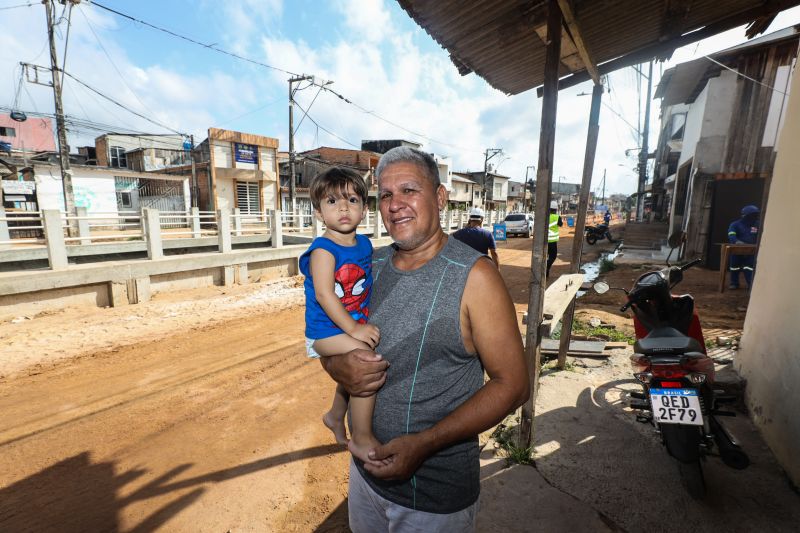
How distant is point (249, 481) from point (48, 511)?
1509mm

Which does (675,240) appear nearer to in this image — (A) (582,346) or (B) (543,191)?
(A) (582,346)

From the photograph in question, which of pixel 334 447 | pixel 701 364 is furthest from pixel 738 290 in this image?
pixel 334 447

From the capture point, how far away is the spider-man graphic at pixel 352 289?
1887mm

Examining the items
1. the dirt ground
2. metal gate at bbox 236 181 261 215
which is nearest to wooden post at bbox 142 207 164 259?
the dirt ground

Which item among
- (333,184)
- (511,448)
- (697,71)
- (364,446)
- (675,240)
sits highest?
(697,71)

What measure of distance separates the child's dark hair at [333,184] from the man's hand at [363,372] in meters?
1.01

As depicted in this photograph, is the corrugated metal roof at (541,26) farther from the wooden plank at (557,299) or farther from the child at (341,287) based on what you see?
the wooden plank at (557,299)

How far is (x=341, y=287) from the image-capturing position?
1893 mm

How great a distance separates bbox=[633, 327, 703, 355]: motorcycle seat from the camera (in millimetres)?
2639

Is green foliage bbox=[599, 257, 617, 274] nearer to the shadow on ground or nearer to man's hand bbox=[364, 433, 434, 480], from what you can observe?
the shadow on ground

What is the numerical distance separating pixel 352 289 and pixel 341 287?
0.06 m

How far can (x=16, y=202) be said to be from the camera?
15797 mm

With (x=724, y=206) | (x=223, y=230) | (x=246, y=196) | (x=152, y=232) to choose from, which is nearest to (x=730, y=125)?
(x=724, y=206)

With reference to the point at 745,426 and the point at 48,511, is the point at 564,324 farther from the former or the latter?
the point at 48,511
